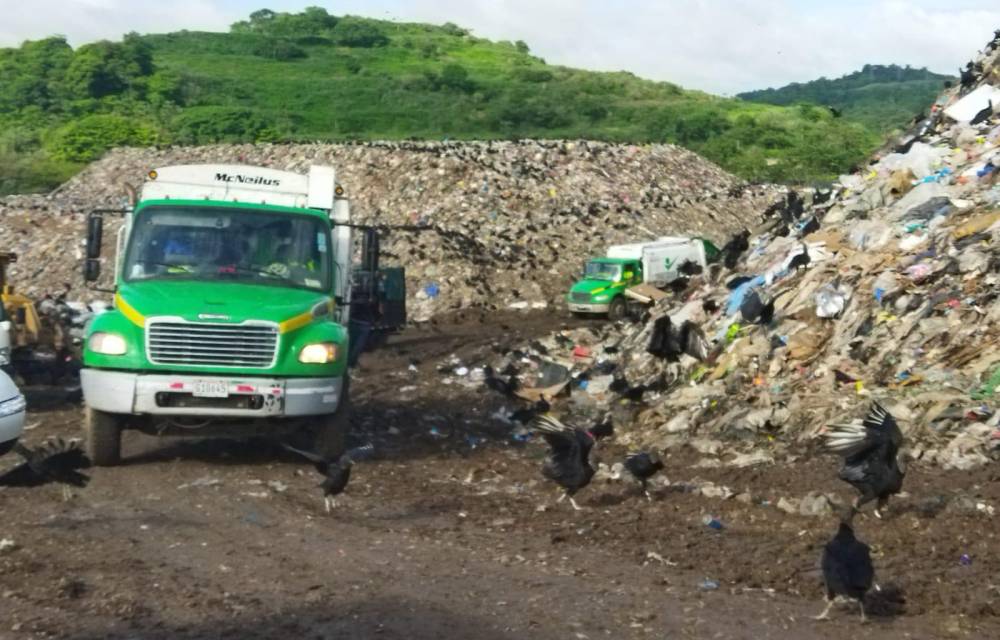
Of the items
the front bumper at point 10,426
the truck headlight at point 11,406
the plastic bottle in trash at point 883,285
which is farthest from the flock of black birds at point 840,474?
the plastic bottle in trash at point 883,285

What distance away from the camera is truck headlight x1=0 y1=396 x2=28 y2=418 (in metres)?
10.0

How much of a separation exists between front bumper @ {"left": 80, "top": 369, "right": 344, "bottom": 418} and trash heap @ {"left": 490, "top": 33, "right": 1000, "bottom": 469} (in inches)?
151

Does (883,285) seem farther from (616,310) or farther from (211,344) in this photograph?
(616,310)

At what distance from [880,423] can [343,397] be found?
5.04 meters

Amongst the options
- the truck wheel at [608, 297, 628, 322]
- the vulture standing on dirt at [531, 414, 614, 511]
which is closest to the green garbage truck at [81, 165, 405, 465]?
the vulture standing on dirt at [531, 414, 614, 511]

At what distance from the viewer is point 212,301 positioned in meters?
11.0

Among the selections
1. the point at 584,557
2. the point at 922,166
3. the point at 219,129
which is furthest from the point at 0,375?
the point at 219,129

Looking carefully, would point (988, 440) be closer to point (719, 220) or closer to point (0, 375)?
point (0, 375)

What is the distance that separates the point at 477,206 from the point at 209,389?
77.1 feet

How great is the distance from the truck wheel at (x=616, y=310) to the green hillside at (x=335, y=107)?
22942mm

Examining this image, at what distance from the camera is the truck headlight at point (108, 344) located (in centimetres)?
1089

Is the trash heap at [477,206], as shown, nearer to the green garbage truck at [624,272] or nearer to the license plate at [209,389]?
the green garbage truck at [624,272]

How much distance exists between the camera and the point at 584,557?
8273 mm

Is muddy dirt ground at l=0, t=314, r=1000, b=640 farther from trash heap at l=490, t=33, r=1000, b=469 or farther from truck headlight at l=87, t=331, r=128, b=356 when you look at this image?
truck headlight at l=87, t=331, r=128, b=356
